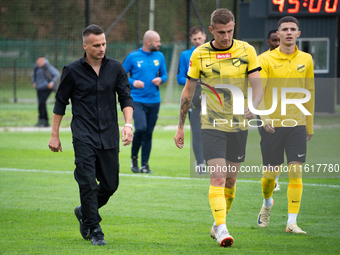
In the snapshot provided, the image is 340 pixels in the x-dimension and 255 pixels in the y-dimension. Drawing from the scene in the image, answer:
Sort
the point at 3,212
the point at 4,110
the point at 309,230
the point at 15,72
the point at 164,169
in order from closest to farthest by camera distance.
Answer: the point at 309,230
the point at 3,212
the point at 164,169
the point at 4,110
the point at 15,72

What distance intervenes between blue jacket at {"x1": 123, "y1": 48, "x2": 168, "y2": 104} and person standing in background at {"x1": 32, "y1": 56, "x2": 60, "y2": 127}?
8.35 meters

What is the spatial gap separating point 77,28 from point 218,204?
17071 millimetres

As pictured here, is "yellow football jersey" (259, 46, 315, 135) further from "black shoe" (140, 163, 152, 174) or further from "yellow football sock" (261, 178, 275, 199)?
"black shoe" (140, 163, 152, 174)

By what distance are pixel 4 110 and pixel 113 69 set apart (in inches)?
706

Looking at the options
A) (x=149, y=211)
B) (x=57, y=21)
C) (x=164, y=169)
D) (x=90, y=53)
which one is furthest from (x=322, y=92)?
(x=90, y=53)

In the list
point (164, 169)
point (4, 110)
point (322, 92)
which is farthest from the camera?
point (4, 110)

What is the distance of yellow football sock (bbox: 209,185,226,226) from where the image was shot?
502 cm

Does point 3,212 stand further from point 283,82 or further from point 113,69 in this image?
point 283,82

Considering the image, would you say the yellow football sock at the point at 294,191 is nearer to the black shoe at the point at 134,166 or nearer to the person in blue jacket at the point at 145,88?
the person in blue jacket at the point at 145,88

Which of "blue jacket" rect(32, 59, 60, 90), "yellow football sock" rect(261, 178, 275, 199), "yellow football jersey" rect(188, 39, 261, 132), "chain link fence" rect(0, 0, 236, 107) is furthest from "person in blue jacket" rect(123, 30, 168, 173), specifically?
"chain link fence" rect(0, 0, 236, 107)

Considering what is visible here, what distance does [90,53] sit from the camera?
207 inches

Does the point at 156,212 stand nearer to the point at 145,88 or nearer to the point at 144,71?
the point at 145,88

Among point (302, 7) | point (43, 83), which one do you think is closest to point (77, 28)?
point (43, 83)

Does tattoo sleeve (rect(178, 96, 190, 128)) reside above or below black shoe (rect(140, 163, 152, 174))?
above
